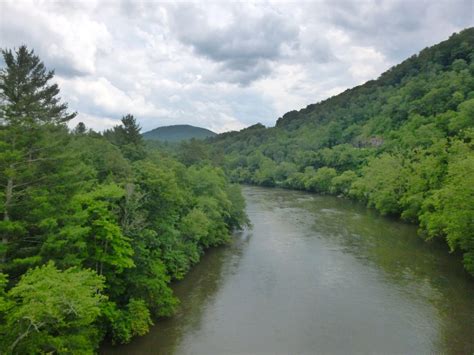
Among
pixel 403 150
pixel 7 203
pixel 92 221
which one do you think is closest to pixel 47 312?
pixel 7 203

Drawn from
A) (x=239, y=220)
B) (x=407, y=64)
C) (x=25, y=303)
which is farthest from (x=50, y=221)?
(x=407, y=64)

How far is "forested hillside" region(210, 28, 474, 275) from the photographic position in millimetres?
36156

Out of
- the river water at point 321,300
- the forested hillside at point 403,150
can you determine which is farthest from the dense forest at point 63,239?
the forested hillside at point 403,150

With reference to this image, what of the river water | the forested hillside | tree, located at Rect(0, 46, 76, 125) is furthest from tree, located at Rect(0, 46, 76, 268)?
the forested hillside

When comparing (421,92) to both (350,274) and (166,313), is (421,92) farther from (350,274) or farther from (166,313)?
(166,313)

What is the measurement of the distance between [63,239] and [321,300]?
55.9 ft

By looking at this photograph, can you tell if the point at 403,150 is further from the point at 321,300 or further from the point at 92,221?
the point at 92,221

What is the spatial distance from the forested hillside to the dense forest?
2271cm

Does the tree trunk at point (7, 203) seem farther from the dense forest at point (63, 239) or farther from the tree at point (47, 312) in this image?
the tree at point (47, 312)

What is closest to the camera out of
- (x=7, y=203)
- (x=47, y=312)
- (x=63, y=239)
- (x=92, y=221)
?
(x=47, y=312)

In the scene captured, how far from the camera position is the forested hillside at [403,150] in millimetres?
36156

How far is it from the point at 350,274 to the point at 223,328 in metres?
13.6

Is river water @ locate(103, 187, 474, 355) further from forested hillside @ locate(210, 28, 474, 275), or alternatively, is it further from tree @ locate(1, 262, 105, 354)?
tree @ locate(1, 262, 105, 354)

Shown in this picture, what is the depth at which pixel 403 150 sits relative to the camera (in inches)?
2790
